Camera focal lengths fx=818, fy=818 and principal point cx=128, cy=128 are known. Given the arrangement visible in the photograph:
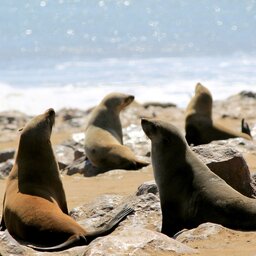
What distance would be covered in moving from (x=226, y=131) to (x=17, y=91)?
10.8m

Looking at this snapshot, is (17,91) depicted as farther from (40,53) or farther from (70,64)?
(40,53)

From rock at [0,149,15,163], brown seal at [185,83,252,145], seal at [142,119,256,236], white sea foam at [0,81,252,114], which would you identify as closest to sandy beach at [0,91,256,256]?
seal at [142,119,256,236]

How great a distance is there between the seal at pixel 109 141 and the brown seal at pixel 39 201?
12.4 ft


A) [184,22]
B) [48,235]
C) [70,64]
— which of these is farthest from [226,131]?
[184,22]

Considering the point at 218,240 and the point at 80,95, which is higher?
the point at 218,240

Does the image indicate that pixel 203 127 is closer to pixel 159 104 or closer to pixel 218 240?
pixel 159 104

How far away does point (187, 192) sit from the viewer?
596cm

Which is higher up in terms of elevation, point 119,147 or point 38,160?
point 38,160

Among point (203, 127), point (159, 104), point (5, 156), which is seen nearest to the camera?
point (203, 127)

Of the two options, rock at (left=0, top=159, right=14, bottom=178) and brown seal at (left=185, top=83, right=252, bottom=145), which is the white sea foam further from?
rock at (left=0, top=159, right=14, bottom=178)

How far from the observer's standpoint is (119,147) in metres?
10.8

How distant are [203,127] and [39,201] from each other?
6292 millimetres

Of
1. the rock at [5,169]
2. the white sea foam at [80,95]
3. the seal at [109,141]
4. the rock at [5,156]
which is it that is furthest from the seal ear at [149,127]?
the white sea foam at [80,95]

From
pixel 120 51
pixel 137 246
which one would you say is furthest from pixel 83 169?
pixel 120 51
